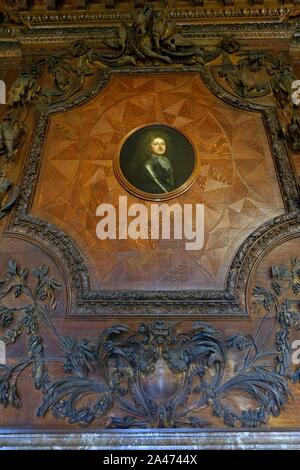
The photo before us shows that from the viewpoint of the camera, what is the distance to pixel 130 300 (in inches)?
231

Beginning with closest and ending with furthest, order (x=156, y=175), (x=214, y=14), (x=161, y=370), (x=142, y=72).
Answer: (x=161, y=370) → (x=156, y=175) → (x=142, y=72) → (x=214, y=14)

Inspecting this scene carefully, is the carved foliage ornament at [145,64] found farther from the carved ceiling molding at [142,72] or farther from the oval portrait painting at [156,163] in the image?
the oval portrait painting at [156,163]

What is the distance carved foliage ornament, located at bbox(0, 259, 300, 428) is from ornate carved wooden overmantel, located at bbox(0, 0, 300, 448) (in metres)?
0.02

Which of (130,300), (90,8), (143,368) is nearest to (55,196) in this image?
(130,300)

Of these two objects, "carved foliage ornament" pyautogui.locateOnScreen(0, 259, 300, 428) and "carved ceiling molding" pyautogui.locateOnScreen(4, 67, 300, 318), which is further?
"carved ceiling molding" pyautogui.locateOnScreen(4, 67, 300, 318)

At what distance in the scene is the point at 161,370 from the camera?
547 centimetres

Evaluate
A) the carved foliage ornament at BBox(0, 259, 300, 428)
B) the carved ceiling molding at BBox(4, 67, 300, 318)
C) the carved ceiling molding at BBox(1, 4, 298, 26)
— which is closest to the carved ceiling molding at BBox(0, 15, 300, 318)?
the carved ceiling molding at BBox(4, 67, 300, 318)

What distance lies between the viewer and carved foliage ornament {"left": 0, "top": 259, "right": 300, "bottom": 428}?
5266 mm

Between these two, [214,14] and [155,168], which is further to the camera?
[214,14]

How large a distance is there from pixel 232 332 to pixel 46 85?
4933 mm

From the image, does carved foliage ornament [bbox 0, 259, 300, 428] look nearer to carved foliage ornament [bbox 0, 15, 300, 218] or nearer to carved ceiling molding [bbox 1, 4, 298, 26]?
carved foliage ornament [bbox 0, 15, 300, 218]

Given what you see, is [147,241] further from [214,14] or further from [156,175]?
[214,14]

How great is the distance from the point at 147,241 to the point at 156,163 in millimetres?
1191

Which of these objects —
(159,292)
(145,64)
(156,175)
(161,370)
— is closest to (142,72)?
(145,64)
